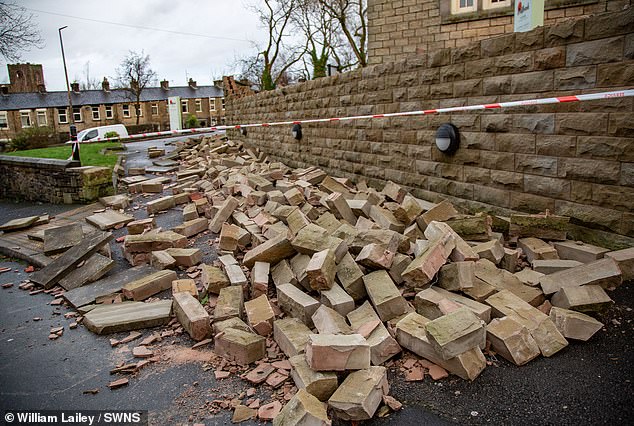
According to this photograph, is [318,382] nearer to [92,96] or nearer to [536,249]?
[536,249]

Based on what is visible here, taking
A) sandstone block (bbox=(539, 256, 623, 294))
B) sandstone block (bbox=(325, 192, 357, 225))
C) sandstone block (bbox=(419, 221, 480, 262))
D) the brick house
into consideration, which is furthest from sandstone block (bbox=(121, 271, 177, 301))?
the brick house

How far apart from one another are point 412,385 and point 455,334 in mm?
466

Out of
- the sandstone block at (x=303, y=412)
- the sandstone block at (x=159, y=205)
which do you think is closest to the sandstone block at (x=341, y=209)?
the sandstone block at (x=303, y=412)

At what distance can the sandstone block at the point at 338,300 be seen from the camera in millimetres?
3740

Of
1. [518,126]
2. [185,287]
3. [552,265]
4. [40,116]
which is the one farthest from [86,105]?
[552,265]

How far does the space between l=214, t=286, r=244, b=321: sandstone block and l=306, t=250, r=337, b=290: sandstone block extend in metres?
0.72

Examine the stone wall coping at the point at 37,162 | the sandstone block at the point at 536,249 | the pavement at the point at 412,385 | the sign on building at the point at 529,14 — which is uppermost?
the sign on building at the point at 529,14

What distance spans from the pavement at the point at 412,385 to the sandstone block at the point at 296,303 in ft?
2.65

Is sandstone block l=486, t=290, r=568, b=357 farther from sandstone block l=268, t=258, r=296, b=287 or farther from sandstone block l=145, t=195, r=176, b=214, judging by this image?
sandstone block l=145, t=195, r=176, b=214

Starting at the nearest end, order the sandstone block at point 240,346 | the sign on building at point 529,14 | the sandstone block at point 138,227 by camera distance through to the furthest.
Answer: the sandstone block at point 240,346
the sign on building at point 529,14
the sandstone block at point 138,227

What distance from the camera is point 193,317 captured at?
3811mm

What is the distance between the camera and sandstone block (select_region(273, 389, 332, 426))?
2.53 metres

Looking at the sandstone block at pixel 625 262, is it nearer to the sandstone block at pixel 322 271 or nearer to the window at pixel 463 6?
the sandstone block at pixel 322 271

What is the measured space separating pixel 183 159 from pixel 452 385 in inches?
551
